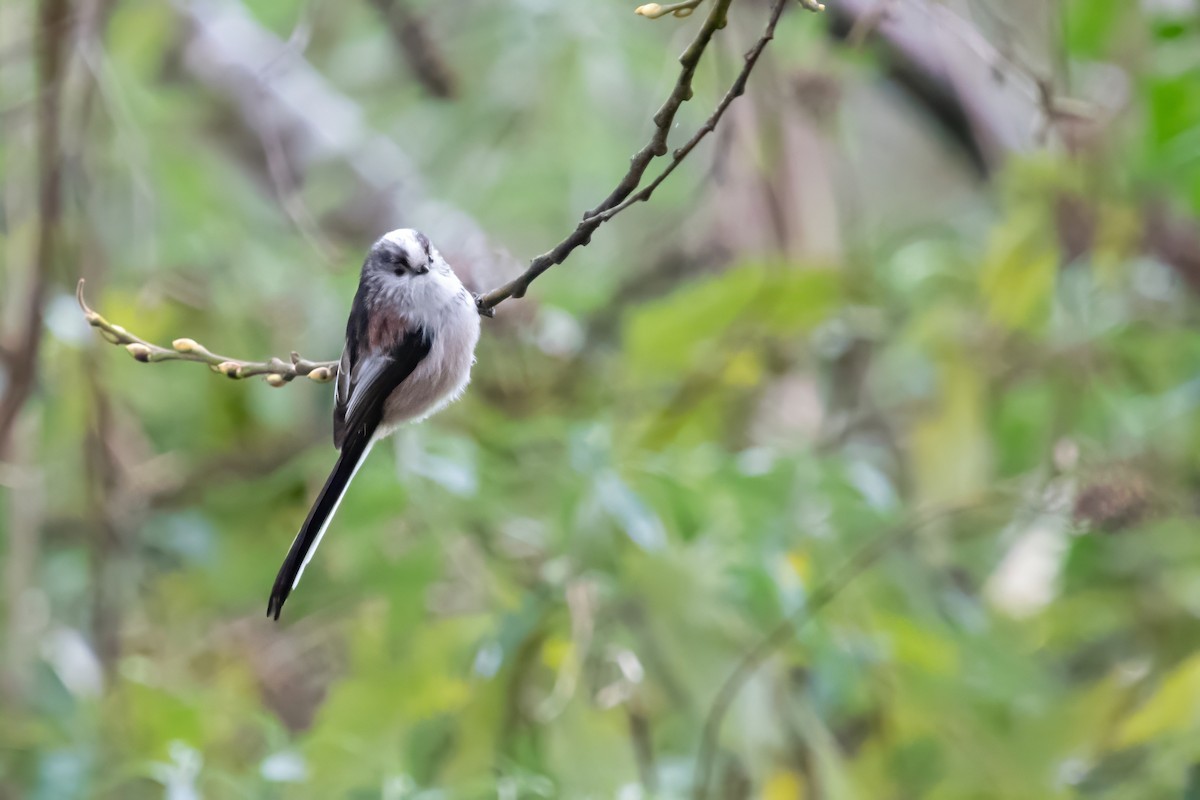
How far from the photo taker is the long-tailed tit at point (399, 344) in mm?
1543

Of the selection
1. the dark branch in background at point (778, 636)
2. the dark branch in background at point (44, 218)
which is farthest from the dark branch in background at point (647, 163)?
the dark branch in background at point (44, 218)

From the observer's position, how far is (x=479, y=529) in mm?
2504

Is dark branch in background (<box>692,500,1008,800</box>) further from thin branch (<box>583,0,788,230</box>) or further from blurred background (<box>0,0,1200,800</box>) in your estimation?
thin branch (<box>583,0,788,230</box>)

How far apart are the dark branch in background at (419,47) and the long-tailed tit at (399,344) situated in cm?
195

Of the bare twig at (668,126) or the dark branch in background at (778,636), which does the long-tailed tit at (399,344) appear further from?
the dark branch in background at (778,636)

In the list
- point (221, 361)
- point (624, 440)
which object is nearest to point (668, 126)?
point (221, 361)

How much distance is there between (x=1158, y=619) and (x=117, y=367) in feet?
8.19

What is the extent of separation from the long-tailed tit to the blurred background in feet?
1.76

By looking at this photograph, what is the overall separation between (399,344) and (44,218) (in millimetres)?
1280

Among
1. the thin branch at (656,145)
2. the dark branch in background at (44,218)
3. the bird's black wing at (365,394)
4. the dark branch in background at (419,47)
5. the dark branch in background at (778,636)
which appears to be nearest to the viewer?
the thin branch at (656,145)

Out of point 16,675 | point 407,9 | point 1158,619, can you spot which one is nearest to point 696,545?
point 1158,619

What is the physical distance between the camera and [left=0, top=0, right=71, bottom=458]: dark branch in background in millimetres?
2510

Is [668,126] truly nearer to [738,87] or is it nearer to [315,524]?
[738,87]

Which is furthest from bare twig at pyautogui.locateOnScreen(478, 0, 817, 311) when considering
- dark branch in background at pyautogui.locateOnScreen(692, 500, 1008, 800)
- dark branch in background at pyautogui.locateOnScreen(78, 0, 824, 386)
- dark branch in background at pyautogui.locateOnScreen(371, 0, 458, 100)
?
dark branch in background at pyautogui.locateOnScreen(371, 0, 458, 100)
